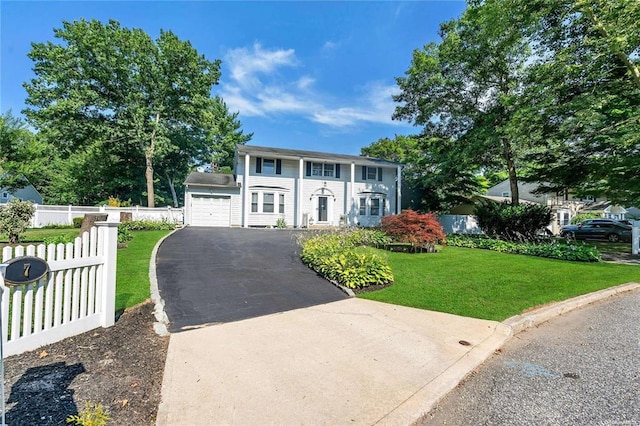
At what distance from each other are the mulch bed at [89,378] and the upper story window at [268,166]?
17.5 metres

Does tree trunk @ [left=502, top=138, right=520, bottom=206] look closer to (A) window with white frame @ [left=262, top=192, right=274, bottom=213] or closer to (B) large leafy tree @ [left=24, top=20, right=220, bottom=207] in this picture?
(A) window with white frame @ [left=262, top=192, right=274, bottom=213]

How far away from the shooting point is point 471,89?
1872 centimetres

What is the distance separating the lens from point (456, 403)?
2764mm

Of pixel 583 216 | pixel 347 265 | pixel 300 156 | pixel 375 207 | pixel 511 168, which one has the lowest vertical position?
pixel 347 265

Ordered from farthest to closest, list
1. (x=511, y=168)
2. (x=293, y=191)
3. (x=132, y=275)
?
1. (x=293, y=191)
2. (x=511, y=168)
3. (x=132, y=275)

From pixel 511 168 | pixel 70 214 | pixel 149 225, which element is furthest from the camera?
pixel 70 214

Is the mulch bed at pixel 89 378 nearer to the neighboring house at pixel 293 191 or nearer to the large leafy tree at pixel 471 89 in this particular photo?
the large leafy tree at pixel 471 89

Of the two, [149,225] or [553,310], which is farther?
[149,225]

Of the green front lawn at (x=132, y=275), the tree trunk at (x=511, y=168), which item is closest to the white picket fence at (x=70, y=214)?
the green front lawn at (x=132, y=275)

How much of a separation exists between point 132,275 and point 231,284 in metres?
2.34

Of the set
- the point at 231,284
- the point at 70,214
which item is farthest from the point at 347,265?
the point at 70,214

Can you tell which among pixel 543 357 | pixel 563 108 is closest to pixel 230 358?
pixel 543 357

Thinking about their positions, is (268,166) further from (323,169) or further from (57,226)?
(57,226)

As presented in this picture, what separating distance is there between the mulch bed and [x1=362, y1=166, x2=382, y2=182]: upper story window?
20.7 metres
